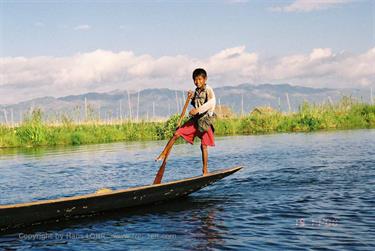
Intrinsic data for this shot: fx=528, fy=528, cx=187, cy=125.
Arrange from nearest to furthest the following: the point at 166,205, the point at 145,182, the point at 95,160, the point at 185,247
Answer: the point at 185,247 < the point at 166,205 < the point at 145,182 < the point at 95,160

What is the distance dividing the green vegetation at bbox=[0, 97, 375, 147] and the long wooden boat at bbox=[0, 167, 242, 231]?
60.5 feet

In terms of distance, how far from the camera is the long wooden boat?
6789mm

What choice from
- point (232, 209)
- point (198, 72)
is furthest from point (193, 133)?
point (232, 209)

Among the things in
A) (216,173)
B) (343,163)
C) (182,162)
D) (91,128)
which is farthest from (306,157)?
(91,128)

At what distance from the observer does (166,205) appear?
8.45m

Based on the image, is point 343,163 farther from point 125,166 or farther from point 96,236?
point 96,236

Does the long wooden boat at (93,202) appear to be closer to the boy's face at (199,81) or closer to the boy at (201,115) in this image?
the boy at (201,115)

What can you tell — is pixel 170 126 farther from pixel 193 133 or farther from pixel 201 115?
pixel 201 115

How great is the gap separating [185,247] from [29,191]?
5.64m

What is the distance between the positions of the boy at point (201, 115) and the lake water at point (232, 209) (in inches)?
38.6

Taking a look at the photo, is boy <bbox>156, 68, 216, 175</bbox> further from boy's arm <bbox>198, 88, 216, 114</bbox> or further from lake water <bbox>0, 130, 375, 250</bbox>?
lake water <bbox>0, 130, 375, 250</bbox>

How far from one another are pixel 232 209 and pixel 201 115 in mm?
1918

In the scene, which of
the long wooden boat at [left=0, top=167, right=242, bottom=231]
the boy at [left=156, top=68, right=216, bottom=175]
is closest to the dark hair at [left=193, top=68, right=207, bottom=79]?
A: the boy at [left=156, top=68, right=216, bottom=175]

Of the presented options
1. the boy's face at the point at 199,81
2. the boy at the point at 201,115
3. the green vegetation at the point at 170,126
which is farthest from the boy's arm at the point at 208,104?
the green vegetation at the point at 170,126
